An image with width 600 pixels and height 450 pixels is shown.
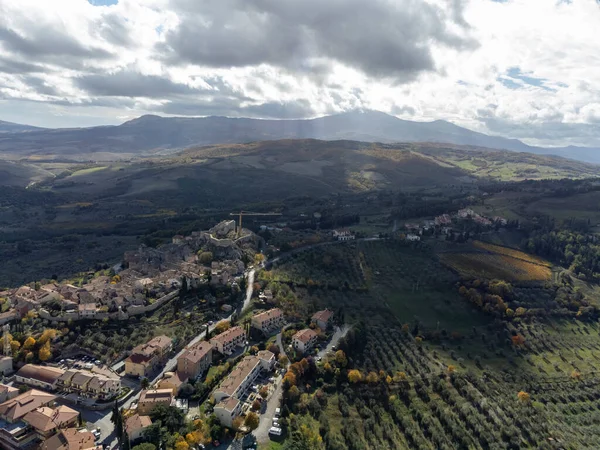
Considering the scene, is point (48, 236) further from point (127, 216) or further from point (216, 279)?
point (216, 279)

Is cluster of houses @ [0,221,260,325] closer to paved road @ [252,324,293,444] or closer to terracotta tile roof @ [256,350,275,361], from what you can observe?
terracotta tile roof @ [256,350,275,361]

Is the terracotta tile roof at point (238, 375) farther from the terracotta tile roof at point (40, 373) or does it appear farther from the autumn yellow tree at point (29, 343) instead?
the autumn yellow tree at point (29, 343)

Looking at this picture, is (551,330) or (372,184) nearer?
(551,330)

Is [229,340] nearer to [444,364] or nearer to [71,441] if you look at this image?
[71,441]

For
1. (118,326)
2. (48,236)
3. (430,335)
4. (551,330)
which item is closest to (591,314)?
(551,330)

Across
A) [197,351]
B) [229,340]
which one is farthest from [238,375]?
[229,340]

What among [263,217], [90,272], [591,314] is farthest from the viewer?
[263,217]

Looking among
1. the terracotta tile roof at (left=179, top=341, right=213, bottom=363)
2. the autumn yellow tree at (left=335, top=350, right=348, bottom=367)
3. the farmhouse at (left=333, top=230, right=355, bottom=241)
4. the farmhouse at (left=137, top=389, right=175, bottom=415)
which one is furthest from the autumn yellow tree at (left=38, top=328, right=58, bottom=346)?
the farmhouse at (left=333, top=230, right=355, bottom=241)
